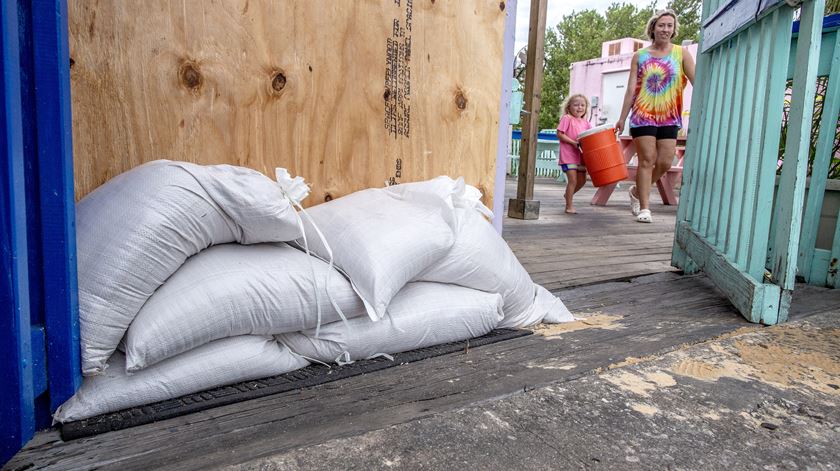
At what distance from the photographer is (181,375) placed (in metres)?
1.31

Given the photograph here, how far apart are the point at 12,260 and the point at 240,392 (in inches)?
22.6

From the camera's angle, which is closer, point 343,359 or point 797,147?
point 343,359

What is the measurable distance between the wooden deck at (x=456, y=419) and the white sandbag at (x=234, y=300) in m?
0.17

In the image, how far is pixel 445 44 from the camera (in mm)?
2135

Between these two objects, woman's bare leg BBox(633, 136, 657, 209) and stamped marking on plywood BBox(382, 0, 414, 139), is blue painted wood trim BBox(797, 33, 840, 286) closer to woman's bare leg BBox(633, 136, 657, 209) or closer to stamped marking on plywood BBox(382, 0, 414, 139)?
stamped marking on plywood BBox(382, 0, 414, 139)

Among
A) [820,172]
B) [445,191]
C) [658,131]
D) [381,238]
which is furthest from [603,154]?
[381,238]

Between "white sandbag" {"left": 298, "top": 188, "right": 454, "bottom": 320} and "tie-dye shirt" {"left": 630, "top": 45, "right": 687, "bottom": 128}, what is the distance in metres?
3.51

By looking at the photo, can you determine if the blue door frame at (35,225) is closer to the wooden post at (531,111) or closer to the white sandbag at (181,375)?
the white sandbag at (181,375)

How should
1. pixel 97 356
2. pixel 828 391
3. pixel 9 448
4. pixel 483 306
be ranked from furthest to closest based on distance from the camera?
pixel 483 306
pixel 828 391
pixel 97 356
pixel 9 448

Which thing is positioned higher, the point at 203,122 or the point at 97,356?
the point at 203,122

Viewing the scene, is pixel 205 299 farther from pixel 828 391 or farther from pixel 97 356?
pixel 828 391

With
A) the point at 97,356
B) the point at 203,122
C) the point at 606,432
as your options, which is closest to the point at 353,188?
the point at 203,122

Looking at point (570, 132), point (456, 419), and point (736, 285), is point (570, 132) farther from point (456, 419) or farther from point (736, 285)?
point (456, 419)

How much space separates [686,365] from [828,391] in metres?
0.33
